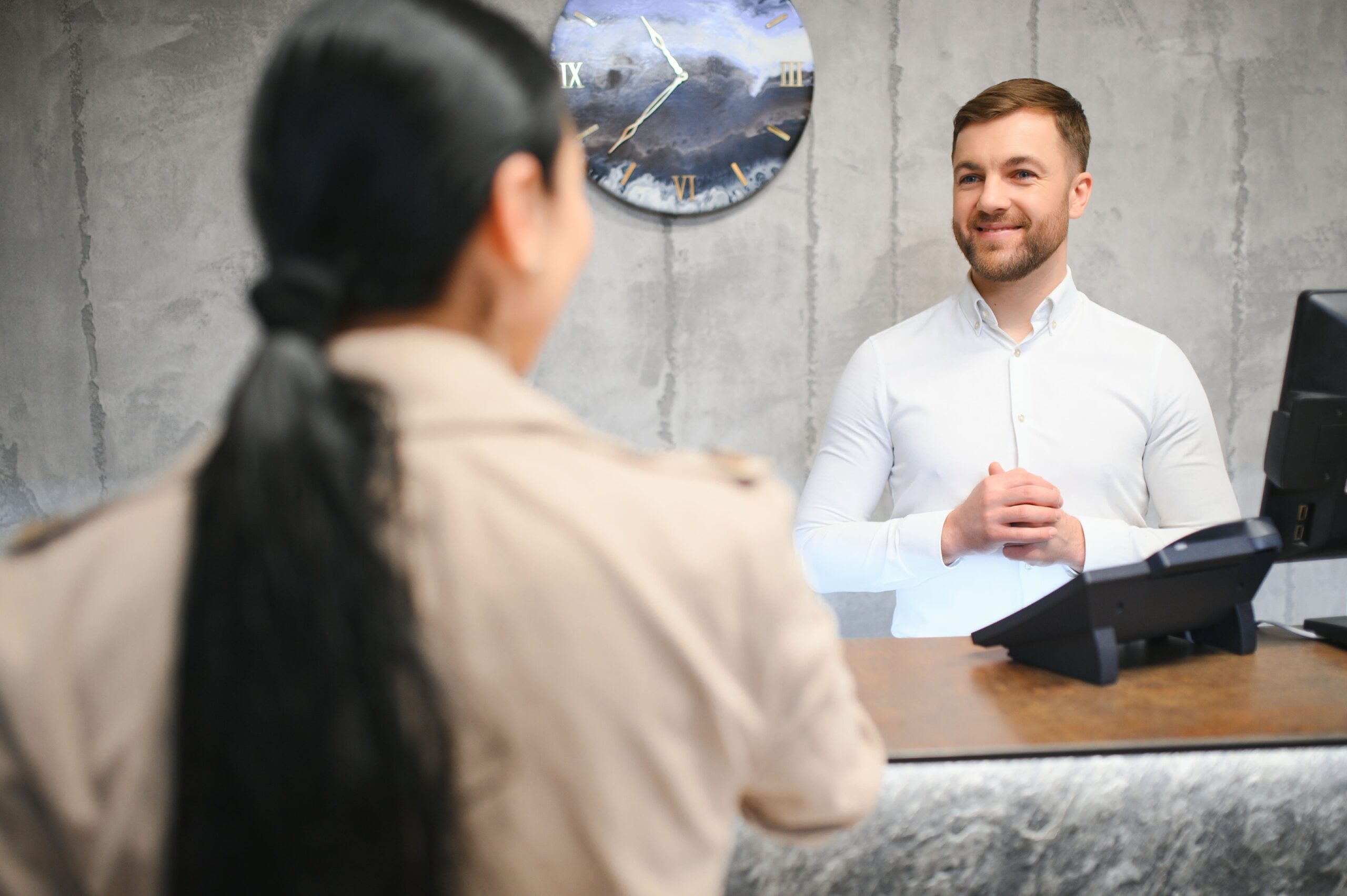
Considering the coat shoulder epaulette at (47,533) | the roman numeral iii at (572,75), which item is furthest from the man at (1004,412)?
the coat shoulder epaulette at (47,533)

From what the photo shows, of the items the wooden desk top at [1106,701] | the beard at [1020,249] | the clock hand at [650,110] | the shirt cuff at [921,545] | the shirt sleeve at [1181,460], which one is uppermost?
the clock hand at [650,110]

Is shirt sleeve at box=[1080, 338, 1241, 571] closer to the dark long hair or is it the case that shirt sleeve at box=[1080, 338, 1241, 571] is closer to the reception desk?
the reception desk

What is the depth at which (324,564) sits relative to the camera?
50 centimetres

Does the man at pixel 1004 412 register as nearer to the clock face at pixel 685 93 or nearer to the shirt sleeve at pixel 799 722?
the clock face at pixel 685 93

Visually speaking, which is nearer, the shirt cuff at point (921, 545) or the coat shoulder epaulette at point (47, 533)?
the coat shoulder epaulette at point (47, 533)

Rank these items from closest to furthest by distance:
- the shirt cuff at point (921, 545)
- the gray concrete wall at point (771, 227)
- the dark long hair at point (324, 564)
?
the dark long hair at point (324, 564)
the shirt cuff at point (921, 545)
the gray concrete wall at point (771, 227)

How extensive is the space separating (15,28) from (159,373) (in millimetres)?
924

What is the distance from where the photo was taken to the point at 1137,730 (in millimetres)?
1129

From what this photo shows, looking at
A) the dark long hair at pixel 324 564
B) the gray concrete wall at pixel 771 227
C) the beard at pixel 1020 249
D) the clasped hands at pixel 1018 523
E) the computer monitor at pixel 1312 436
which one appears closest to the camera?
the dark long hair at pixel 324 564

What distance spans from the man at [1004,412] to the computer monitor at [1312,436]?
465mm

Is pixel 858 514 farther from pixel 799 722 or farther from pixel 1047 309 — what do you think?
pixel 799 722

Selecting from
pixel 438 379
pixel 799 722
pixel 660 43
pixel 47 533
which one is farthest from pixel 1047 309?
pixel 47 533

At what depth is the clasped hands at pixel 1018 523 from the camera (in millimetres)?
1788

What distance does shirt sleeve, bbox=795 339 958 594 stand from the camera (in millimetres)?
1973
